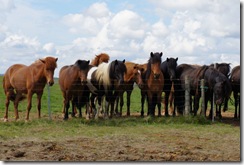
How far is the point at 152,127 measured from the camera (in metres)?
11.3

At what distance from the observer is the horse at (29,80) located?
12.3 m

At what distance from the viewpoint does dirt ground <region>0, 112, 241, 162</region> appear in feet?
24.2

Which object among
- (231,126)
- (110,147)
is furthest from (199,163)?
(231,126)

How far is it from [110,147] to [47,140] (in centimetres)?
154

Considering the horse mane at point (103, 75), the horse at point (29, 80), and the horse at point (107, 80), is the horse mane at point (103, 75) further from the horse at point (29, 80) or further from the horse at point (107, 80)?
the horse at point (29, 80)

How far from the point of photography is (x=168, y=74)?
14430 millimetres

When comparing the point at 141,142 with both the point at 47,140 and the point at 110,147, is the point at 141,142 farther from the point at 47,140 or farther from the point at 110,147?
the point at 47,140

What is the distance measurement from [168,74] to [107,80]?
2623 millimetres

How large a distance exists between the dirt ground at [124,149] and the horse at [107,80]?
10.7ft

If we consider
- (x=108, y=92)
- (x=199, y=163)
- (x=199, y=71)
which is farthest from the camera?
(x=199, y=71)

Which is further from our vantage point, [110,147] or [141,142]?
[141,142]

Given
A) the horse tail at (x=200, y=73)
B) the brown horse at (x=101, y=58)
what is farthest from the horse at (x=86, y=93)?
the horse tail at (x=200, y=73)

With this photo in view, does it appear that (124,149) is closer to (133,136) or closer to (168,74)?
(133,136)

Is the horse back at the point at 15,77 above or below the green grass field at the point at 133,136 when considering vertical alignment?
above
